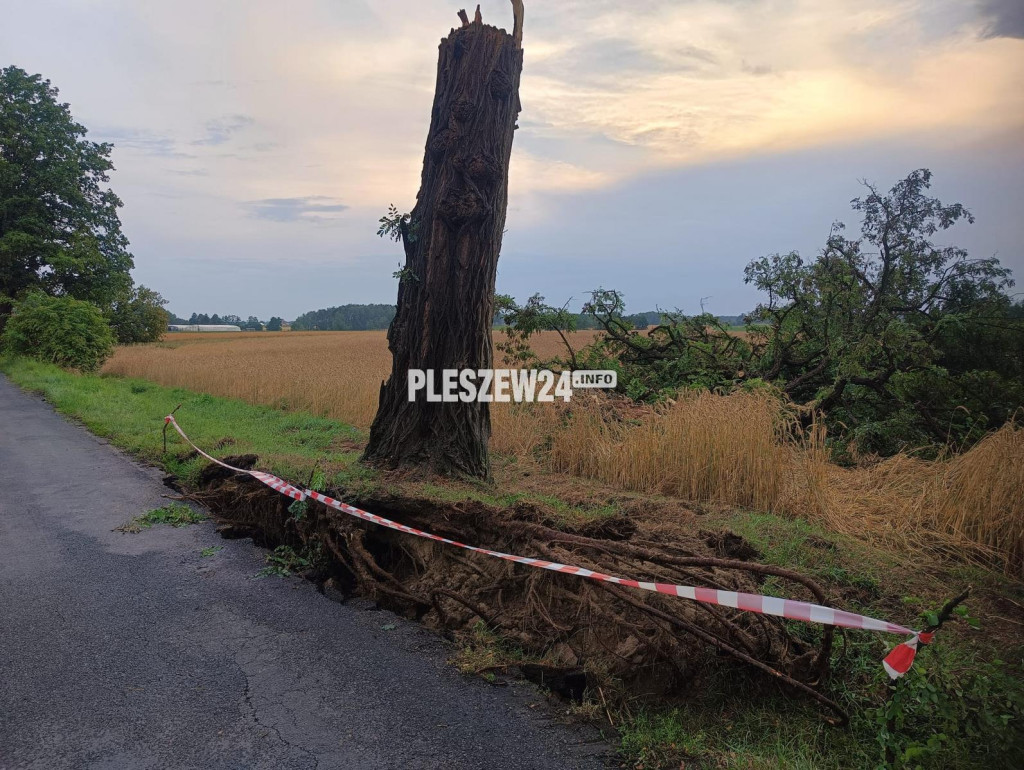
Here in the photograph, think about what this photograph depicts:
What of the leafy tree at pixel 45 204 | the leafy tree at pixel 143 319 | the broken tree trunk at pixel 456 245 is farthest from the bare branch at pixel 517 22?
the leafy tree at pixel 143 319

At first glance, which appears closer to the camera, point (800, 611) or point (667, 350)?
point (800, 611)

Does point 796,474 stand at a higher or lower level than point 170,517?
higher

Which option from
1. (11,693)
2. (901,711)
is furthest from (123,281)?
(901,711)

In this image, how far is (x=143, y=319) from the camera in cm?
5519

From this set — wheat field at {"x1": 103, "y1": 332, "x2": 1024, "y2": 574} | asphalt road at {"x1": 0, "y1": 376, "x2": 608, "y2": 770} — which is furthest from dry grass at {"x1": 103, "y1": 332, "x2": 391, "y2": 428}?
asphalt road at {"x1": 0, "y1": 376, "x2": 608, "y2": 770}

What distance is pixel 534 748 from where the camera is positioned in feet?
10.7

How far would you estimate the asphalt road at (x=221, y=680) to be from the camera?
10.5 ft

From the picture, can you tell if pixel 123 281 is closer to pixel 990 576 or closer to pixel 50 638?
pixel 50 638

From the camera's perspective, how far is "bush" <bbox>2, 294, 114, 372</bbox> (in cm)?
2709

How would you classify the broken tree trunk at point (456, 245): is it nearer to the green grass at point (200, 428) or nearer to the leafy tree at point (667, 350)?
the green grass at point (200, 428)

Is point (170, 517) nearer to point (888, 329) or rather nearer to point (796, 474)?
point (796, 474)

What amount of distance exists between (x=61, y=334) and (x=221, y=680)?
2849 centimetres

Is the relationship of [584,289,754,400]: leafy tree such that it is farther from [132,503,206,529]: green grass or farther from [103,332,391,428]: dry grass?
[132,503,206,529]: green grass

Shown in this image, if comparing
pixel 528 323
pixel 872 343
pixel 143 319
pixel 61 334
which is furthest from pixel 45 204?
pixel 872 343
